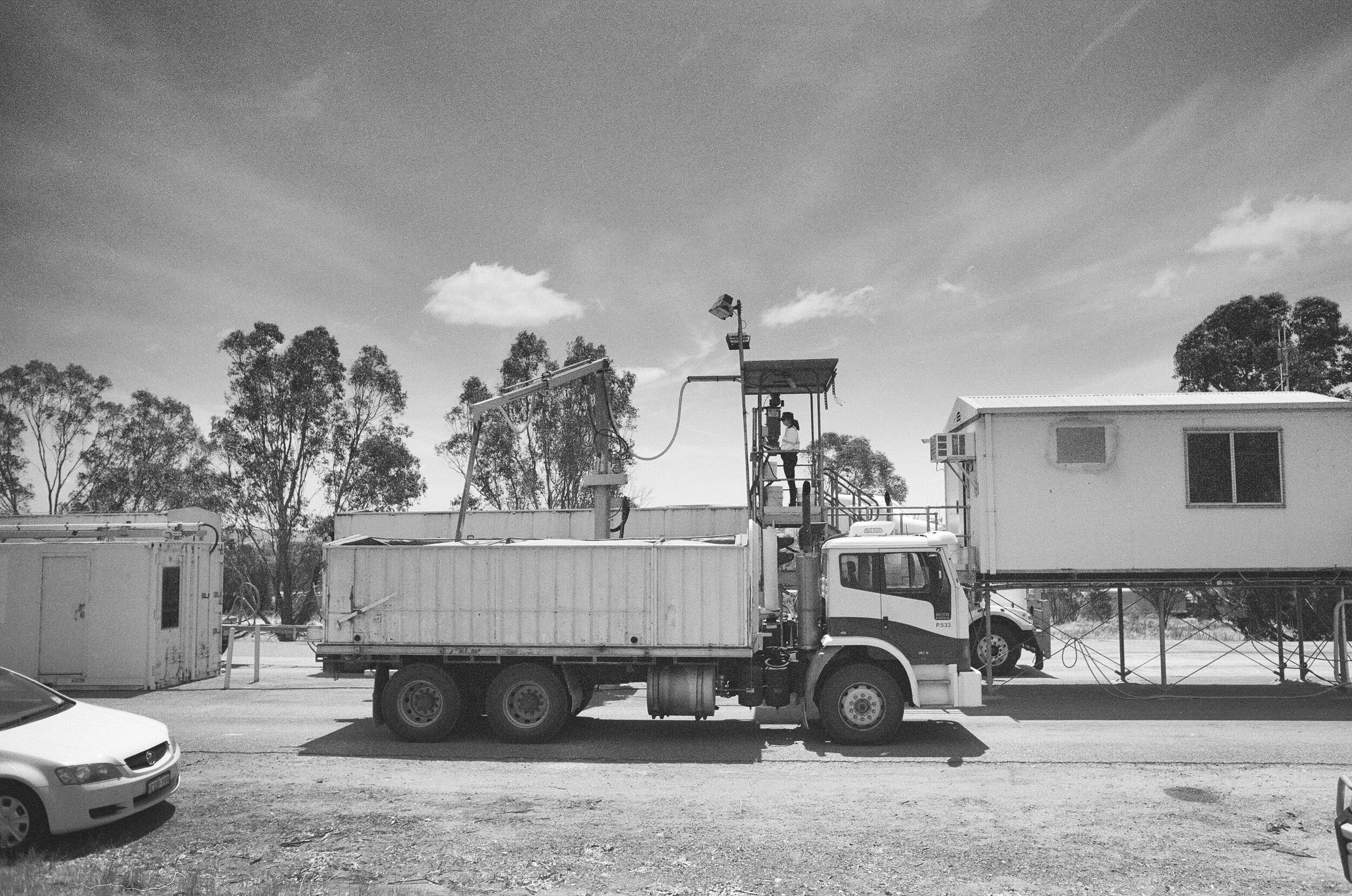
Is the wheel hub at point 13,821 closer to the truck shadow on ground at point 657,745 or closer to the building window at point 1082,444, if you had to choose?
the truck shadow on ground at point 657,745

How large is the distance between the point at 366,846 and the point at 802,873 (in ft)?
11.3

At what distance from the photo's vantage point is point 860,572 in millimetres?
10867

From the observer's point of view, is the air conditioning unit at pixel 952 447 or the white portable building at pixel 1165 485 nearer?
the white portable building at pixel 1165 485

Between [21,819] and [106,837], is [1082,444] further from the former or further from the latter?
[21,819]

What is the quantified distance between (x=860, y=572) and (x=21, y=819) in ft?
28.2

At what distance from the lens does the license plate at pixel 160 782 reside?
7.12 m

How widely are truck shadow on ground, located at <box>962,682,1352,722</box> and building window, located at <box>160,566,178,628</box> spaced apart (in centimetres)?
1394

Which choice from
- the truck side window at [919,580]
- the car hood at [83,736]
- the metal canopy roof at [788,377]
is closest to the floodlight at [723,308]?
the metal canopy roof at [788,377]

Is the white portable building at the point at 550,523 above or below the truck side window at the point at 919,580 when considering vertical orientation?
above

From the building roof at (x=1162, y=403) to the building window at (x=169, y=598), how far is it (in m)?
14.7

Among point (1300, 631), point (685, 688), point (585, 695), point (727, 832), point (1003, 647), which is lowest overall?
point (727, 832)

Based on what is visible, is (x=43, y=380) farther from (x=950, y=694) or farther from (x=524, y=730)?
(x=950, y=694)

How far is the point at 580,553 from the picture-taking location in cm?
1081

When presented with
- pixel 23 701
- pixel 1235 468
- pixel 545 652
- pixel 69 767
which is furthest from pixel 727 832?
pixel 1235 468
